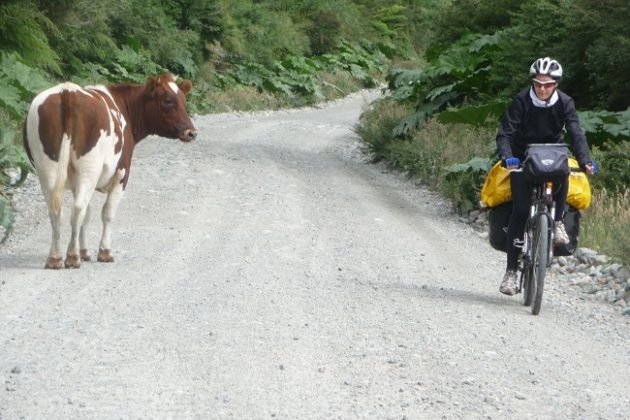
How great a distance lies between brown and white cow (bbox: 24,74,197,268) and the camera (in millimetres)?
9438

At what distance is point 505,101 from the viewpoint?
17.7m

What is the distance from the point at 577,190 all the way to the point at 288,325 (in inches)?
120

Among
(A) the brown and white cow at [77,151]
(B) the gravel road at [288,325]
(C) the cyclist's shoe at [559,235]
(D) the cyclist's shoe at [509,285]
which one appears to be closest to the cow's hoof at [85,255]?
(A) the brown and white cow at [77,151]

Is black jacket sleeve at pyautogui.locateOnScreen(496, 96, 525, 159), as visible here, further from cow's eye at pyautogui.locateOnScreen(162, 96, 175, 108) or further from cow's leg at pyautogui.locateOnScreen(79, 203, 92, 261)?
cow's leg at pyautogui.locateOnScreen(79, 203, 92, 261)

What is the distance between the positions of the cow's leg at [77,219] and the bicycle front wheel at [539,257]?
3.97 metres

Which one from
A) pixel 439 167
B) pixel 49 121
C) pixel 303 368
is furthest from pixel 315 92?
pixel 303 368

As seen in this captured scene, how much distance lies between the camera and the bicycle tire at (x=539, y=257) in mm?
8820

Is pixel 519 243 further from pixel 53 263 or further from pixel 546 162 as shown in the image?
pixel 53 263

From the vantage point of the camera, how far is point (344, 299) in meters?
8.85

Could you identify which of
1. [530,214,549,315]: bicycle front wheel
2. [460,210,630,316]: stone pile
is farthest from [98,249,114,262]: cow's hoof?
[460,210,630,316]: stone pile

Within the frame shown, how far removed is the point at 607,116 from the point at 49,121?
8080 millimetres

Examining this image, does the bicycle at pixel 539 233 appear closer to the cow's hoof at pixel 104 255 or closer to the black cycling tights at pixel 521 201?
the black cycling tights at pixel 521 201

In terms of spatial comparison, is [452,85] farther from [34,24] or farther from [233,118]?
[233,118]

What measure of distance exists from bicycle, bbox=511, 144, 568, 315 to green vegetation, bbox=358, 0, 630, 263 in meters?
2.13
